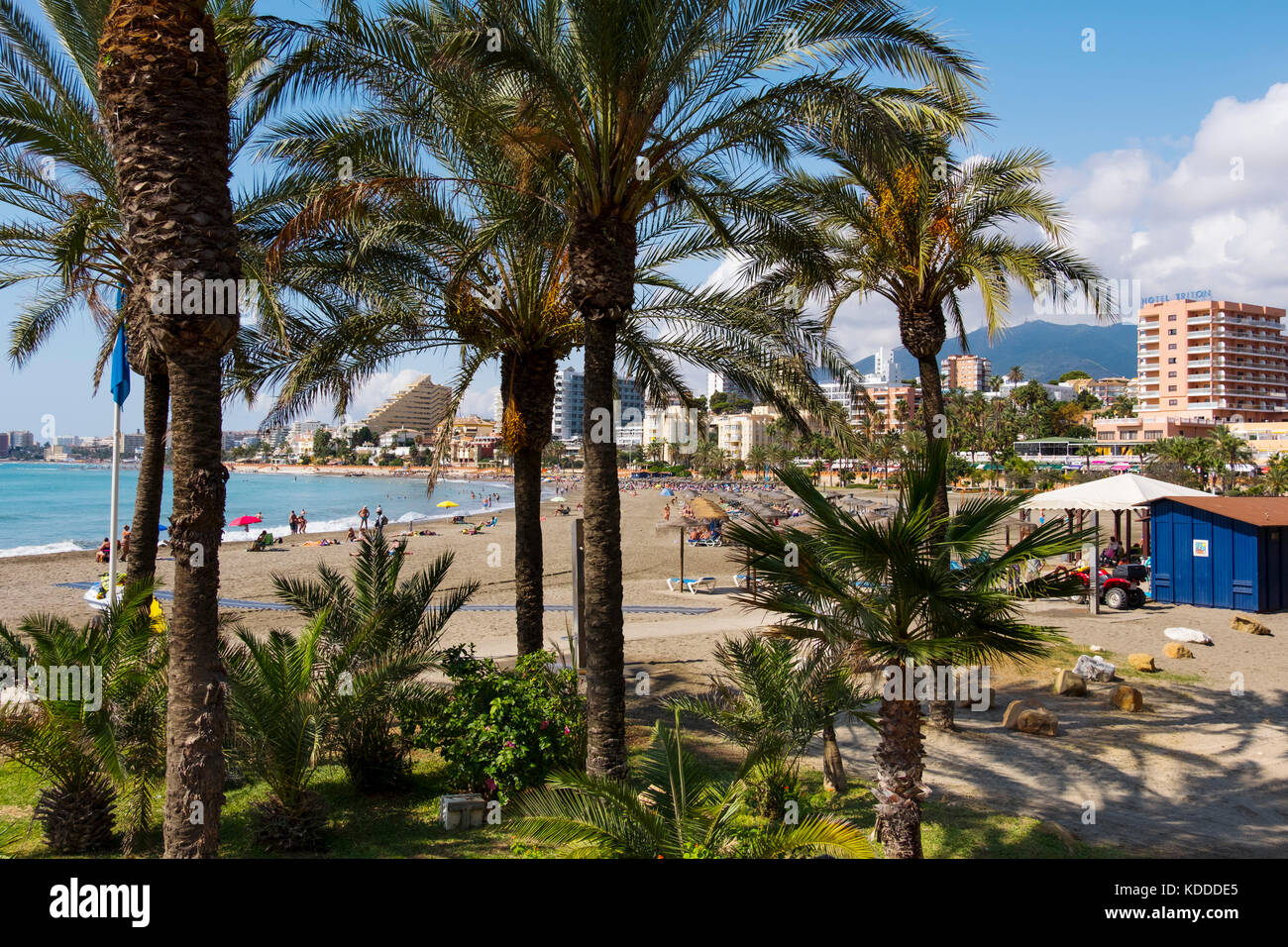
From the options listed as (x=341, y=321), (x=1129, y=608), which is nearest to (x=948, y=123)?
(x=341, y=321)

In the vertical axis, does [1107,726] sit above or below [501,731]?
below

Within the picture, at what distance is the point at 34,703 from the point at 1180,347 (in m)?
113

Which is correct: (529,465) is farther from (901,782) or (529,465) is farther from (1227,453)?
(1227,453)

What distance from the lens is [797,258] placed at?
8008 mm

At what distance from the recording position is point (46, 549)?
1439 inches

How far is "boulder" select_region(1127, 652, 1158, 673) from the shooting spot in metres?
12.4

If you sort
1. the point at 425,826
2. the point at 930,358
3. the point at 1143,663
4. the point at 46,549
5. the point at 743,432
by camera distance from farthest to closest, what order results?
1. the point at 743,432
2. the point at 46,549
3. the point at 1143,663
4. the point at 930,358
5. the point at 425,826

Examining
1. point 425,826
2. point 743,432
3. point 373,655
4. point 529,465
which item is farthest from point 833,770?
point 743,432

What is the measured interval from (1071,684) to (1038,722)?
217cm

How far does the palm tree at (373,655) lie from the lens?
6.45m

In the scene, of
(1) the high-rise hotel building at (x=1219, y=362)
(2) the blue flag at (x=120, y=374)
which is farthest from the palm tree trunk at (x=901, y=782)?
(1) the high-rise hotel building at (x=1219, y=362)

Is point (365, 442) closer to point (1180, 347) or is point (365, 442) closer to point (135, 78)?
point (1180, 347)
